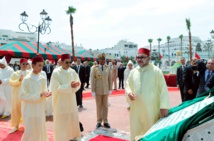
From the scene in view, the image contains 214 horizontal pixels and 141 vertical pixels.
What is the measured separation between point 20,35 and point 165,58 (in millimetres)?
61592

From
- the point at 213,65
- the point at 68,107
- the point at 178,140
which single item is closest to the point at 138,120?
the point at 178,140

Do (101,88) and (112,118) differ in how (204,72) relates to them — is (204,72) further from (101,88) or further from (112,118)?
(112,118)

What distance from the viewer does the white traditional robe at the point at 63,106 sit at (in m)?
4.05

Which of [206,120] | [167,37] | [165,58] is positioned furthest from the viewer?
[165,58]

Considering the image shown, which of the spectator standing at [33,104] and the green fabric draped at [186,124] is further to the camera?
the spectator standing at [33,104]

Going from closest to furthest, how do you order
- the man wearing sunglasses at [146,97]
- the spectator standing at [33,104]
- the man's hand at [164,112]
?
the man's hand at [164,112]
the man wearing sunglasses at [146,97]
the spectator standing at [33,104]

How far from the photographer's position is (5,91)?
6.86 meters

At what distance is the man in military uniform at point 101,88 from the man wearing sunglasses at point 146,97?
2.16 m

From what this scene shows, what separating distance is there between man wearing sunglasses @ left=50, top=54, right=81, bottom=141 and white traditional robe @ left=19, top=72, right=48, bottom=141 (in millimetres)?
427

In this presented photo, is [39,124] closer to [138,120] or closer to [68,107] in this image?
[68,107]

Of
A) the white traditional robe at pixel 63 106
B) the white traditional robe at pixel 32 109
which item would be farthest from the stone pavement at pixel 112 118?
the white traditional robe at pixel 32 109

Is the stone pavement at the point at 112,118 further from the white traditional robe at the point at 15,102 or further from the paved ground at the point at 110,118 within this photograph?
the white traditional robe at the point at 15,102

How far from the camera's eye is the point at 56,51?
2183cm

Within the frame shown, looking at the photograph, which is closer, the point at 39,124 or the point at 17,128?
the point at 39,124
